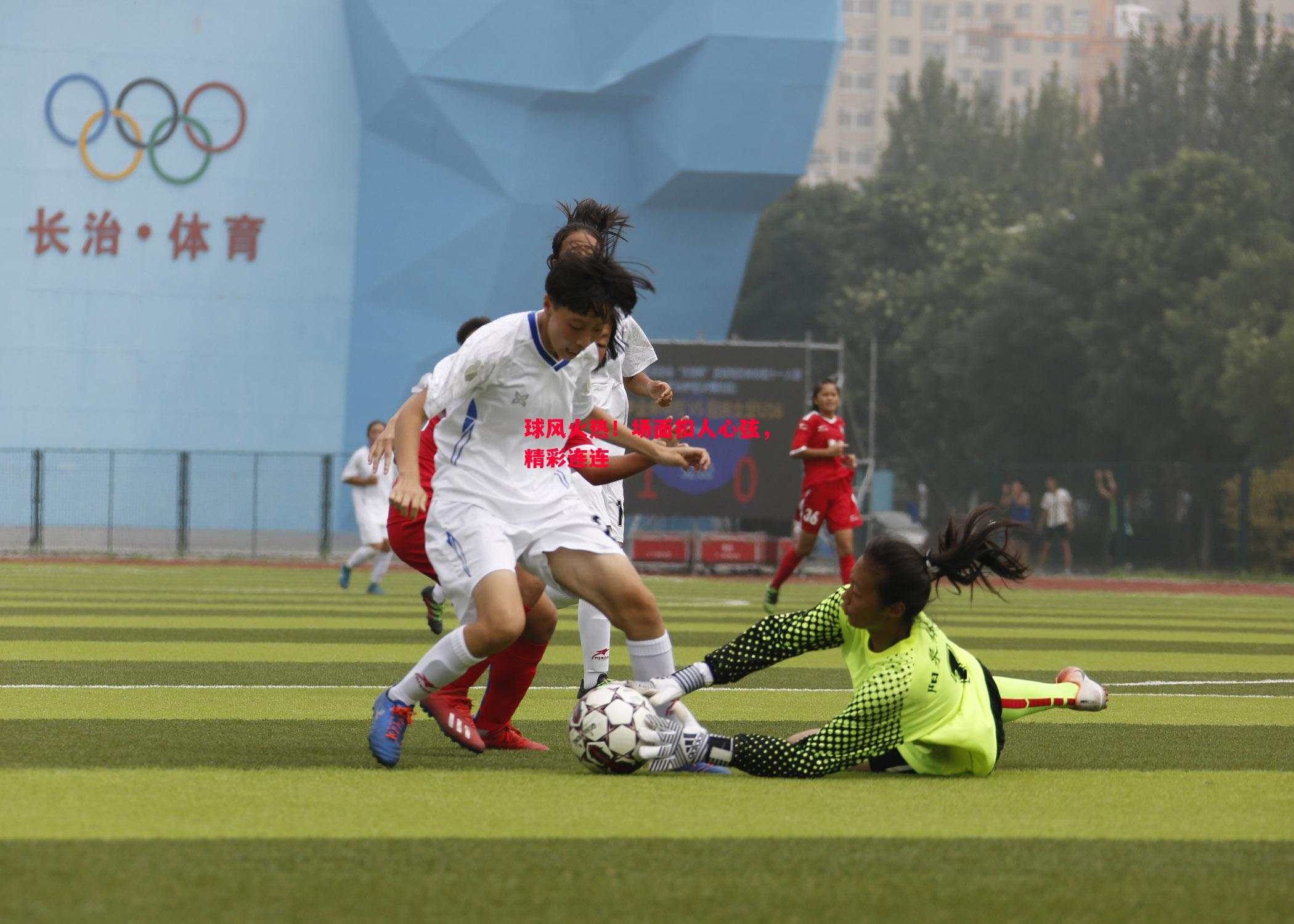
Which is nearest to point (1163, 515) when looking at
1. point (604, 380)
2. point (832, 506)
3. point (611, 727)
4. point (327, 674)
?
point (832, 506)

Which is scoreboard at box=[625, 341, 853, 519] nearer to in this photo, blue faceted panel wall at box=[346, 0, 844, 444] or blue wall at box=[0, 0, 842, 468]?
blue faceted panel wall at box=[346, 0, 844, 444]

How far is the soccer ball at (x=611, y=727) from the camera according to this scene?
558cm

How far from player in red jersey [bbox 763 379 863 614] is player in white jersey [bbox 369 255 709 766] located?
9246mm

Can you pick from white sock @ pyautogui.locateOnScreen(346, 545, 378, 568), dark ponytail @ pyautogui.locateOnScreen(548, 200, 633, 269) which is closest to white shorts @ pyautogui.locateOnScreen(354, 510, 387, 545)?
white sock @ pyautogui.locateOnScreen(346, 545, 378, 568)

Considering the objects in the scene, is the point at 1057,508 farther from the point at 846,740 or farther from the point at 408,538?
the point at 846,740

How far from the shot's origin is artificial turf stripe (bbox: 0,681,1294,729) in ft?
24.2

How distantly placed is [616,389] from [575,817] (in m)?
3.19

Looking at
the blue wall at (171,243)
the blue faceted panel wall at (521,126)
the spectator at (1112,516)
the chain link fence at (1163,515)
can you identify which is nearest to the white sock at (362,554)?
the blue faceted panel wall at (521,126)

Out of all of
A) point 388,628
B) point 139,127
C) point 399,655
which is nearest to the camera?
point 399,655

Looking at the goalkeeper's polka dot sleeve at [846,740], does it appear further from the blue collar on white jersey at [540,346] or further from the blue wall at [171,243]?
the blue wall at [171,243]

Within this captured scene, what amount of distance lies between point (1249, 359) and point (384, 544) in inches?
890

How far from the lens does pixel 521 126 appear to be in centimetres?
3400

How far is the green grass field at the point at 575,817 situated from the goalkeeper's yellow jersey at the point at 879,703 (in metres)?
0.10

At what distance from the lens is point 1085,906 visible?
371 centimetres
